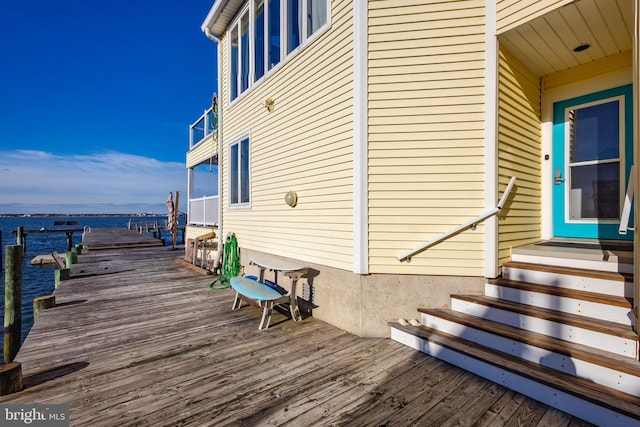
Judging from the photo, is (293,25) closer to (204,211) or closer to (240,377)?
(240,377)

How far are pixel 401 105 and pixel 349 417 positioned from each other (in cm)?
351

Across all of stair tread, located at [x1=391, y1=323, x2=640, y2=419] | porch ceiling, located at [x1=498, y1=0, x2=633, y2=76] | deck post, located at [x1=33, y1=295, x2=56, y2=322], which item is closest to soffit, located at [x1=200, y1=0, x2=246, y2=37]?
porch ceiling, located at [x1=498, y1=0, x2=633, y2=76]

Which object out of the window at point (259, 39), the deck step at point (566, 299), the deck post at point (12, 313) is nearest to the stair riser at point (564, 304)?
the deck step at point (566, 299)

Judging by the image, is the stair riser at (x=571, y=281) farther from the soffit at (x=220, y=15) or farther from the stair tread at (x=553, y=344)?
the soffit at (x=220, y=15)

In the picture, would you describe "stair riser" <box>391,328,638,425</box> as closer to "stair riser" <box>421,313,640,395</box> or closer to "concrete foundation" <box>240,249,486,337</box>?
"stair riser" <box>421,313,640,395</box>

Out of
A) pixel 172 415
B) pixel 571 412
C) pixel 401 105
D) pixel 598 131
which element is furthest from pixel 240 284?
pixel 598 131

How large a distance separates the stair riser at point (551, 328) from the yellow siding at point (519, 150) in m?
0.83

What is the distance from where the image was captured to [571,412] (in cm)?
235

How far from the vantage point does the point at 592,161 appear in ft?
13.7

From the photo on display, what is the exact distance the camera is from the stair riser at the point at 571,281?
292cm

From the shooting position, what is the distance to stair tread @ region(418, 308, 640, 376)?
2363mm

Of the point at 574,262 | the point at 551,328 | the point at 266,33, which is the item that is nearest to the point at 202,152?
the point at 266,33

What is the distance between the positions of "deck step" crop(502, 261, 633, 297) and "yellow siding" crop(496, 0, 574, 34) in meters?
2.88

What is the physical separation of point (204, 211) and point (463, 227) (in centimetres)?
875
